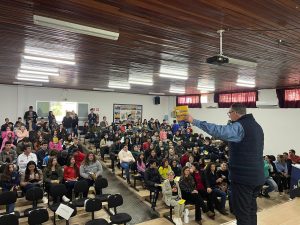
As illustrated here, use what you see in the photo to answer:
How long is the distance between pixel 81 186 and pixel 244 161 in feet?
15.2

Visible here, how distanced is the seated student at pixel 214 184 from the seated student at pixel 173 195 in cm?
88

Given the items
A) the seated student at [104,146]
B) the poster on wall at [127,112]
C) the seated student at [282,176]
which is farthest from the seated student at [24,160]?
the poster on wall at [127,112]

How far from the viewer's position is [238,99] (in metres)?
13.1

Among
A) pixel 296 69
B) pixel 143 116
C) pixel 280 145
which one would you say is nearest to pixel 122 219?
pixel 296 69

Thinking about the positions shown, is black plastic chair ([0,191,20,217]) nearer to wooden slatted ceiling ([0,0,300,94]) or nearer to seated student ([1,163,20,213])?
seated student ([1,163,20,213])

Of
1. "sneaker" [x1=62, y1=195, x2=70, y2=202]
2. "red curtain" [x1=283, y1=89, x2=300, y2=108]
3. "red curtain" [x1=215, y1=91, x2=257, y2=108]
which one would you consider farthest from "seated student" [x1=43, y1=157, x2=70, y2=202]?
"red curtain" [x1=283, y1=89, x2=300, y2=108]

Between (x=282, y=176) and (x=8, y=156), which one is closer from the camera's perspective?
(x=8, y=156)

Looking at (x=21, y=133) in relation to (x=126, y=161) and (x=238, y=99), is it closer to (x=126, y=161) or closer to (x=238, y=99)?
(x=126, y=161)

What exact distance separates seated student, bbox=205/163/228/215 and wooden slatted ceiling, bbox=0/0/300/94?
3.00m

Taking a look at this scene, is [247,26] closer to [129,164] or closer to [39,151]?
[129,164]

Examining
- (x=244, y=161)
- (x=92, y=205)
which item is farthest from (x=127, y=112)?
(x=244, y=161)

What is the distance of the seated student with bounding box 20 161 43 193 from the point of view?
5680mm

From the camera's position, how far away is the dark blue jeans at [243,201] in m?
2.14

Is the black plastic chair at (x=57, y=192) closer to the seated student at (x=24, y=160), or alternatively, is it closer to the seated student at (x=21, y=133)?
the seated student at (x=24, y=160)
